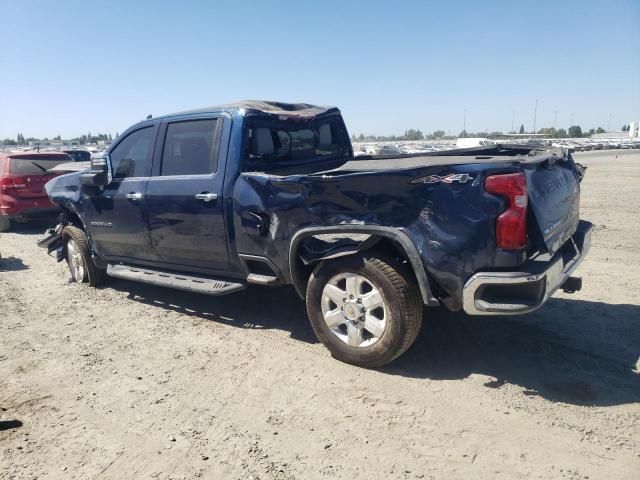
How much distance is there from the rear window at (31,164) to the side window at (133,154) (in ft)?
20.6

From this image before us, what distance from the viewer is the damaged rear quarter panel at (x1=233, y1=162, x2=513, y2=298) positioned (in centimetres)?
316

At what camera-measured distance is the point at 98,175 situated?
18.3 ft

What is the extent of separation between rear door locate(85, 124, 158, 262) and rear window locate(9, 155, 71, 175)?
19.5ft

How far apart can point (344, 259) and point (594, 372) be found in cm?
197

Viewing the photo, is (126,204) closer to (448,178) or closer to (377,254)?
(377,254)

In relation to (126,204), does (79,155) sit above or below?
above

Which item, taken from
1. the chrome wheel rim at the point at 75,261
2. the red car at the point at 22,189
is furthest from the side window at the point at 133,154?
the red car at the point at 22,189

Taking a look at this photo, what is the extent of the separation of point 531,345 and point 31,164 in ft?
35.2

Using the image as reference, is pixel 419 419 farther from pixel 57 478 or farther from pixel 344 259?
pixel 57 478

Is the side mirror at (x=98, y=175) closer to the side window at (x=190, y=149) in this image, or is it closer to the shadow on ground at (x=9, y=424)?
the side window at (x=190, y=149)

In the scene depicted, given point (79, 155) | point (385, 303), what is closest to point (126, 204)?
point (385, 303)

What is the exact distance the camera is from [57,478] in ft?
9.00

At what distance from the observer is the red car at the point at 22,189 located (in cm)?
1044

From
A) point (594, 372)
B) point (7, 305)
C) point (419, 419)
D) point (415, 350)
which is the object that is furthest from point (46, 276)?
point (594, 372)
